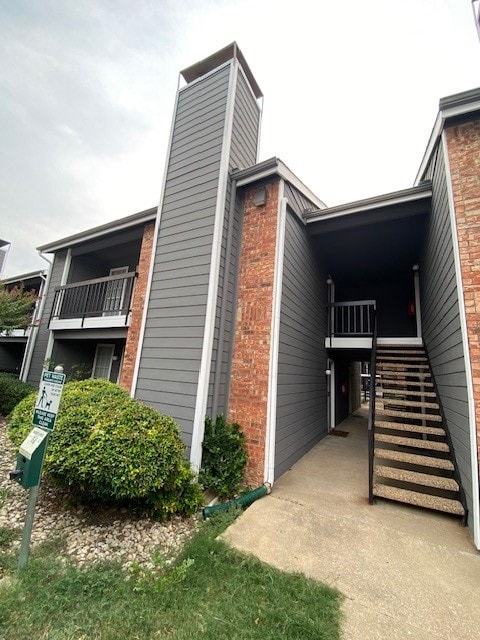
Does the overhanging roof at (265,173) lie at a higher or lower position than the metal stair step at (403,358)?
A: higher

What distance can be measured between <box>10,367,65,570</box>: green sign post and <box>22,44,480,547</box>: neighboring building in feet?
6.74

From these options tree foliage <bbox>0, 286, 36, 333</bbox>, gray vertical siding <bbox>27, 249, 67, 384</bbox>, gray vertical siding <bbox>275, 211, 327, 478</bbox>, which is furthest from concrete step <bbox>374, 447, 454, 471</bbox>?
tree foliage <bbox>0, 286, 36, 333</bbox>

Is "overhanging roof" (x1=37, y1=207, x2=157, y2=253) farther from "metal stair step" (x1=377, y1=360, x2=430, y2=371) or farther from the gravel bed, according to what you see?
"metal stair step" (x1=377, y1=360, x2=430, y2=371)

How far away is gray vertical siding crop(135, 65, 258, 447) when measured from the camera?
14.8 feet

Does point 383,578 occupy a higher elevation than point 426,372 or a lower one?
lower

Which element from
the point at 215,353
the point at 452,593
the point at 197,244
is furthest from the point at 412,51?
the point at 452,593

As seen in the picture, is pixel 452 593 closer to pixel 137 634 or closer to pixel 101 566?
pixel 137 634

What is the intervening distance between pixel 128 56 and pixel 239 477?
9.86m

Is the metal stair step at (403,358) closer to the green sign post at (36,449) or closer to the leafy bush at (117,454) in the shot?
the leafy bush at (117,454)

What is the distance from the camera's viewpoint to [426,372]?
5.80m

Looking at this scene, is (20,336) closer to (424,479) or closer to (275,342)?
(275,342)

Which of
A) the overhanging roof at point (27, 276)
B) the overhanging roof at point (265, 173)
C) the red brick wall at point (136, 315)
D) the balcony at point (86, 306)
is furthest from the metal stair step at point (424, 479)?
the overhanging roof at point (27, 276)

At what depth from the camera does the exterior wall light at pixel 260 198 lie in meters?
A: 5.07

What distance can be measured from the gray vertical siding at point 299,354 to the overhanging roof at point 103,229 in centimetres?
368
